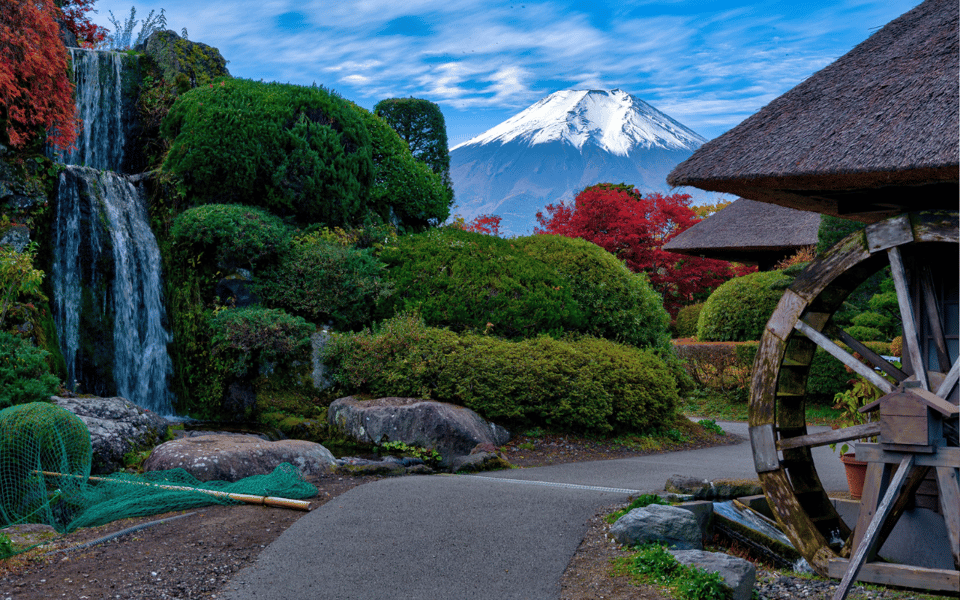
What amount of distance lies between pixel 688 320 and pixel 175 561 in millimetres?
19201

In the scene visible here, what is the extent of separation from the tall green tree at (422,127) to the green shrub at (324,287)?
10.6 m

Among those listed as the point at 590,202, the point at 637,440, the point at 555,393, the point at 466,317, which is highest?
the point at 590,202

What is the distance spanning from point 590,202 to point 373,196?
351 inches

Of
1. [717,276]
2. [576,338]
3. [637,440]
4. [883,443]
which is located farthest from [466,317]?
[717,276]

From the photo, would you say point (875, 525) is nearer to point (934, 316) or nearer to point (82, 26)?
point (934, 316)

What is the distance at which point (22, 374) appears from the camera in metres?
8.07

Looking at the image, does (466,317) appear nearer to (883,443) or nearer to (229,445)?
(229,445)

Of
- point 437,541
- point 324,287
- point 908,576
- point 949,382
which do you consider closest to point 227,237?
point 324,287

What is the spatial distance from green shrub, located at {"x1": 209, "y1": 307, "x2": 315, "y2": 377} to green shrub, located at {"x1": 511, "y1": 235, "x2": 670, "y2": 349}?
176 inches

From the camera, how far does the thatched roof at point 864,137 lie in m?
4.96

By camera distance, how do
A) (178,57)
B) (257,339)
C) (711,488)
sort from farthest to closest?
(178,57), (257,339), (711,488)

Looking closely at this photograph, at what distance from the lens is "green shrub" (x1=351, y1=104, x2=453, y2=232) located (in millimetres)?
14781

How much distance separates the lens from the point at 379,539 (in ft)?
17.9

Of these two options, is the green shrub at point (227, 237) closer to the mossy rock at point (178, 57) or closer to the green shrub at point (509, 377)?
the green shrub at point (509, 377)
